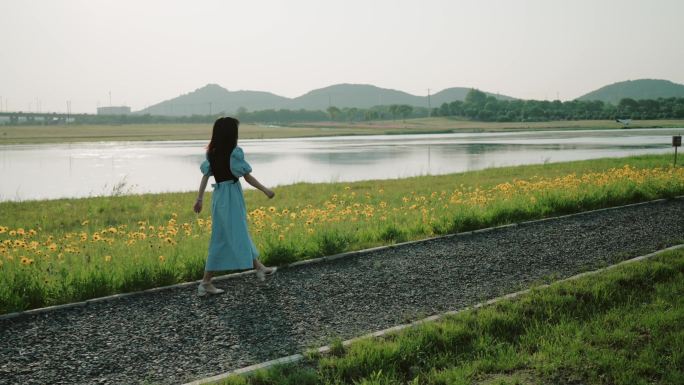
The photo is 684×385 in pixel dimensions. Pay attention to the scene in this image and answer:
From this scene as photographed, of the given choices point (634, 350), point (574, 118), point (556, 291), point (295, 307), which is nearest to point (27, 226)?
point (295, 307)

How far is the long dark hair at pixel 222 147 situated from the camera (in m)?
6.95

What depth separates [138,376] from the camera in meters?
4.64

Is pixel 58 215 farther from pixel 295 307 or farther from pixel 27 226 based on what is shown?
pixel 295 307

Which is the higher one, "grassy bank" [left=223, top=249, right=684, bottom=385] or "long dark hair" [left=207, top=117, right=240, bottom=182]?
"long dark hair" [left=207, top=117, right=240, bottom=182]

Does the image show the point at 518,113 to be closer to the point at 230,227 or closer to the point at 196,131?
the point at 196,131

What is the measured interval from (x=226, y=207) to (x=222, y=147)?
2.34 feet

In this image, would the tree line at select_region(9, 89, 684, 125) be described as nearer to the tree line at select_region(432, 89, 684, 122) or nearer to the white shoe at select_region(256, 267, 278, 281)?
the tree line at select_region(432, 89, 684, 122)

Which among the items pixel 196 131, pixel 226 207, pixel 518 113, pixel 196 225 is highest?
pixel 518 113

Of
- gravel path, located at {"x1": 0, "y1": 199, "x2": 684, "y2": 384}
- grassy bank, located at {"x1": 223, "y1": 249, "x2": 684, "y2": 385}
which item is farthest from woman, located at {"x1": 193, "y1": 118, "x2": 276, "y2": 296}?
grassy bank, located at {"x1": 223, "y1": 249, "x2": 684, "y2": 385}

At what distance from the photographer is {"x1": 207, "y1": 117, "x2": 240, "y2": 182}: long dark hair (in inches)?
273

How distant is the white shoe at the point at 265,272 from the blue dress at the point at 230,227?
43cm

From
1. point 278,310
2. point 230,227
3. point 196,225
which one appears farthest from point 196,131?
point 278,310

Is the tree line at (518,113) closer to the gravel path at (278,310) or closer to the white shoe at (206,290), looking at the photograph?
the gravel path at (278,310)

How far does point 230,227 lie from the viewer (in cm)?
700
